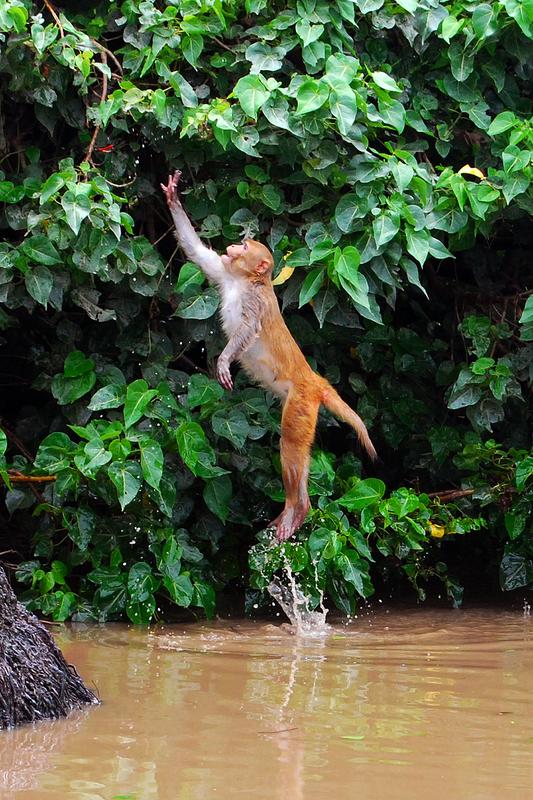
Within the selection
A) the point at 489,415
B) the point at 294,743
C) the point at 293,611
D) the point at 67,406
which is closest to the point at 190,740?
the point at 294,743

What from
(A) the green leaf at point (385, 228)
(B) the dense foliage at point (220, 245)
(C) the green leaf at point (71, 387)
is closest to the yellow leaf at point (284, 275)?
(B) the dense foliage at point (220, 245)

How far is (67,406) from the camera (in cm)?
712

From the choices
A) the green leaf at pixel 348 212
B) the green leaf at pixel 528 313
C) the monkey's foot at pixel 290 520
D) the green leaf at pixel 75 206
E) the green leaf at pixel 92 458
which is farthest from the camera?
the green leaf at pixel 528 313

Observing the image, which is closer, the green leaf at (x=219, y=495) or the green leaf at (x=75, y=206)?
the green leaf at (x=75, y=206)

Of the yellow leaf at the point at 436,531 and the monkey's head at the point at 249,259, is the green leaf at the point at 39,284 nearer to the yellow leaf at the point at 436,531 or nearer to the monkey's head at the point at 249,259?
the monkey's head at the point at 249,259

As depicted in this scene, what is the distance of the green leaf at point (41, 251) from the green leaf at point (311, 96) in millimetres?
1416

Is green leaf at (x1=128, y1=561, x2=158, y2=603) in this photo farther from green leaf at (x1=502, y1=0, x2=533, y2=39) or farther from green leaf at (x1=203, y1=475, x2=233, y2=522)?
green leaf at (x1=502, y1=0, x2=533, y2=39)

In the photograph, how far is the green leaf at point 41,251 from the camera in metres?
6.46

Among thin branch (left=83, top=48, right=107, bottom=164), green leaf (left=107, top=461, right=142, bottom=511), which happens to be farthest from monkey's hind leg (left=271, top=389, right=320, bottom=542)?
thin branch (left=83, top=48, right=107, bottom=164)

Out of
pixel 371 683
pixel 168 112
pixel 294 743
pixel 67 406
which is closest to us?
pixel 294 743

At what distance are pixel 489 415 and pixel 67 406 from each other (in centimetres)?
242

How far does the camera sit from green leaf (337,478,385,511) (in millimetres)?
7066

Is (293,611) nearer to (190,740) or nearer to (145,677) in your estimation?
(145,677)

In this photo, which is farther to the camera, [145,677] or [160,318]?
[160,318]
